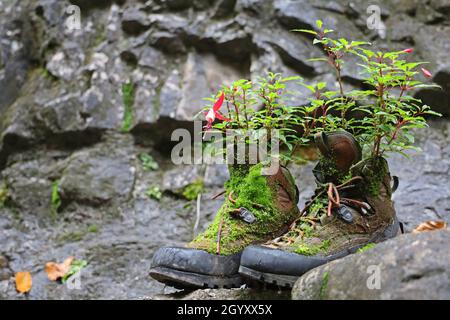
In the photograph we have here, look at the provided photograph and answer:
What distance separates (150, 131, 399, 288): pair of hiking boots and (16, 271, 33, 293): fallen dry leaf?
1536 mm

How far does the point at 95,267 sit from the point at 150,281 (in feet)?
1.19

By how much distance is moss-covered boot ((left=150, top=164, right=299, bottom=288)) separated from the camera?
1633mm

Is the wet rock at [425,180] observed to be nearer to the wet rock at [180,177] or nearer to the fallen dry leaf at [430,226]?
the fallen dry leaf at [430,226]

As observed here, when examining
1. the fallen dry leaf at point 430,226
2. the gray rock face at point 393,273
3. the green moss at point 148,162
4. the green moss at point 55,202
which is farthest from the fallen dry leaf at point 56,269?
the fallen dry leaf at point 430,226

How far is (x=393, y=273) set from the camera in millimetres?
1217

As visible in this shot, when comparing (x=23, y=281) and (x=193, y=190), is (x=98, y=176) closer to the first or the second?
(x=193, y=190)

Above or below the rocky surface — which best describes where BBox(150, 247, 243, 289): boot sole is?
below

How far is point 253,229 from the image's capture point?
175 cm

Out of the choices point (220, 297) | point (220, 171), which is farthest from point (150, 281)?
point (220, 297)

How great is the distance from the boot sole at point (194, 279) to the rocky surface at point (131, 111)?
1.25m

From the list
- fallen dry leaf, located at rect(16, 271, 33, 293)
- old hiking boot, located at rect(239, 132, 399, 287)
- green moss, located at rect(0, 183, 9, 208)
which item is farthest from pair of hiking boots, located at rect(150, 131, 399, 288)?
green moss, located at rect(0, 183, 9, 208)

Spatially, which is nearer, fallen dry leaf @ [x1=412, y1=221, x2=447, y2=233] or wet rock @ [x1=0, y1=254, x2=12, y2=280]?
fallen dry leaf @ [x1=412, y1=221, x2=447, y2=233]

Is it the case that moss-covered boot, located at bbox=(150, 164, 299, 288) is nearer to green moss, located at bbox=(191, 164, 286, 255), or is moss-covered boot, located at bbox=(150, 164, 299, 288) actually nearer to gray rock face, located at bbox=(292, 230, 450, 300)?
green moss, located at bbox=(191, 164, 286, 255)
